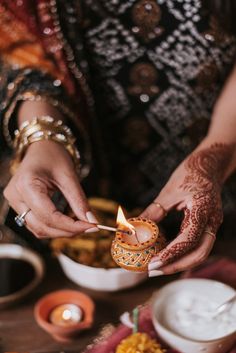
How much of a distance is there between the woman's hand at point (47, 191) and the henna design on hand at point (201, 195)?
0.14 metres

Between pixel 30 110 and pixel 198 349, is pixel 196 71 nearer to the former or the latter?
pixel 30 110

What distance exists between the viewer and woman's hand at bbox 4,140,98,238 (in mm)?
947

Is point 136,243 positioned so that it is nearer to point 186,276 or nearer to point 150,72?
point 186,276

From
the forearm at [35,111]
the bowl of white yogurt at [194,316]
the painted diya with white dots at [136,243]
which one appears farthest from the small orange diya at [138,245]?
the forearm at [35,111]

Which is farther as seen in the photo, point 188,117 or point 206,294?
point 188,117

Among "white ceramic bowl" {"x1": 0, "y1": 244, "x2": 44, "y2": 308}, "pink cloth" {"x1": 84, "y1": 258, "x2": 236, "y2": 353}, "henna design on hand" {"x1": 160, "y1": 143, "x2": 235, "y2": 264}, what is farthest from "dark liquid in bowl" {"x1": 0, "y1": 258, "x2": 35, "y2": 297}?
"henna design on hand" {"x1": 160, "y1": 143, "x2": 235, "y2": 264}

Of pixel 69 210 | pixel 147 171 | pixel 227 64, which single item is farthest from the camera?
pixel 147 171

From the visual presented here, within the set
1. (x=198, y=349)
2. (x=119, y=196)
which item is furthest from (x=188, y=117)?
(x=198, y=349)

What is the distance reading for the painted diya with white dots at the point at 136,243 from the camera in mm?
917

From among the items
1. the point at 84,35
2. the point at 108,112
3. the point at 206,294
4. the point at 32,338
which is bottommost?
the point at 32,338

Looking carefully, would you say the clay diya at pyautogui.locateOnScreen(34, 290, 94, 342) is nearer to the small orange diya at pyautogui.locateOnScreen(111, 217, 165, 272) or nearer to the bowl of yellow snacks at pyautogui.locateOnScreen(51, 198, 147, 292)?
the bowl of yellow snacks at pyautogui.locateOnScreen(51, 198, 147, 292)

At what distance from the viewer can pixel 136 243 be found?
Answer: 932mm

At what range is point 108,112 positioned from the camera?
1.33 m

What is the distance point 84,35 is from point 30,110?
8.7 inches
